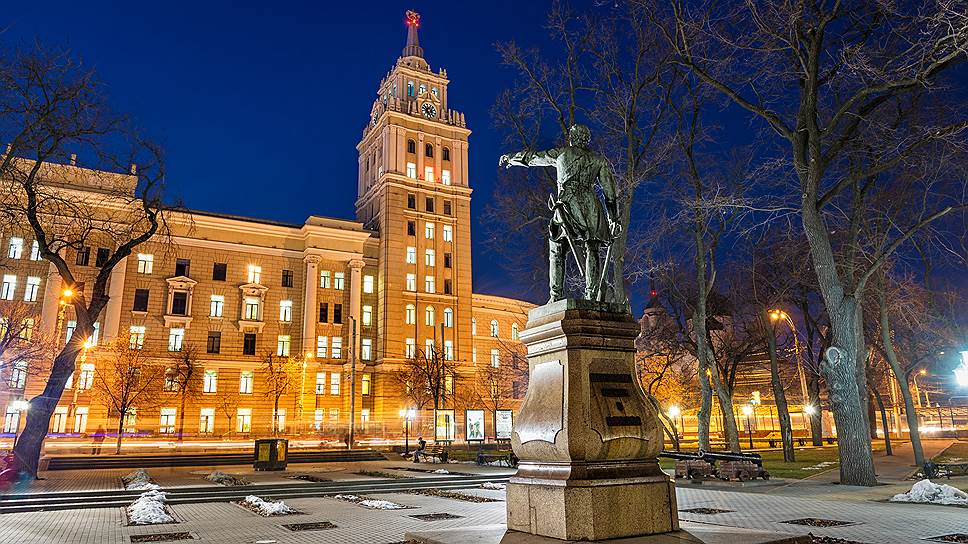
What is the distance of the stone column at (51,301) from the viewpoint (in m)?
51.3

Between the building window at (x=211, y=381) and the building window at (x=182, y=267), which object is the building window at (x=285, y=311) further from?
the building window at (x=182, y=267)

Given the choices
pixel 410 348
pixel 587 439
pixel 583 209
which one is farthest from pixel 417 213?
pixel 587 439

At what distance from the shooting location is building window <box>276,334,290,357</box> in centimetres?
6025

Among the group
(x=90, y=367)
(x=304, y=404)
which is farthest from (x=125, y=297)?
(x=304, y=404)

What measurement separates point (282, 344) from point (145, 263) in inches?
553

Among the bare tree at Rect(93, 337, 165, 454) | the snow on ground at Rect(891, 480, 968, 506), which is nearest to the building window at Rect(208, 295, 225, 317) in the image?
the bare tree at Rect(93, 337, 165, 454)

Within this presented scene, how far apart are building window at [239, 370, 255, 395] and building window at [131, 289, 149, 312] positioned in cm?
1005

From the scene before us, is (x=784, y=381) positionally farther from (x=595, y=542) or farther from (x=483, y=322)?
(x=595, y=542)

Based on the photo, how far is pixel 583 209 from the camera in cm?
853

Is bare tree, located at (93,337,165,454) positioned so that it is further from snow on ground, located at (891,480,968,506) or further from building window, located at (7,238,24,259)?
snow on ground, located at (891,480,968,506)

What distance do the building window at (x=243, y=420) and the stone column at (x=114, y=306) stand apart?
39.9 feet

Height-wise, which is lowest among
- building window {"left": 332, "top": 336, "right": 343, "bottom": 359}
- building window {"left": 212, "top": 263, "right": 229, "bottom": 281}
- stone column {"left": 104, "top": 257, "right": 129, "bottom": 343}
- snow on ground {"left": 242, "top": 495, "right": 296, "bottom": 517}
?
snow on ground {"left": 242, "top": 495, "right": 296, "bottom": 517}

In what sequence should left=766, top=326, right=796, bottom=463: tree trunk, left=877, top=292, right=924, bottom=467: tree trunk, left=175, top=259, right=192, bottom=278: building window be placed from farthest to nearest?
left=175, top=259, right=192, bottom=278: building window
left=766, top=326, right=796, bottom=463: tree trunk
left=877, top=292, right=924, bottom=467: tree trunk

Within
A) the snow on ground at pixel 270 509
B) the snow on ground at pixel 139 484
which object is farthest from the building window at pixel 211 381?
the snow on ground at pixel 270 509
